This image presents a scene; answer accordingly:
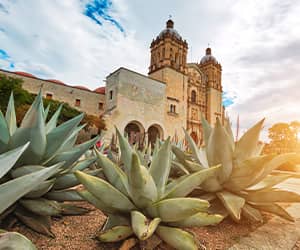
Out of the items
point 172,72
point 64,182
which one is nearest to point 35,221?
point 64,182

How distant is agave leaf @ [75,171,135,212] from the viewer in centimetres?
68

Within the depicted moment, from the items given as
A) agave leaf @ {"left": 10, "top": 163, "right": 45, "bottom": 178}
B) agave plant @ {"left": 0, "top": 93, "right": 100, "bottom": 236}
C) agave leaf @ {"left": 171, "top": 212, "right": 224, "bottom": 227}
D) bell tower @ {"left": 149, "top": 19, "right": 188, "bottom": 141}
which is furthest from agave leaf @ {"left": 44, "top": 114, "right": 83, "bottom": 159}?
bell tower @ {"left": 149, "top": 19, "right": 188, "bottom": 141}

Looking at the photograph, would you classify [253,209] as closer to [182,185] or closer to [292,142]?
[182,185]

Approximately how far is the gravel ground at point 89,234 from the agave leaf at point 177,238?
3.8 inches

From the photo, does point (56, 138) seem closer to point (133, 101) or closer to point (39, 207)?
point (39, 207)

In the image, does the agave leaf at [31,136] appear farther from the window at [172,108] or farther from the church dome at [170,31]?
the church dome at [170,31]

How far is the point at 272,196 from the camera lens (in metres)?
0.94

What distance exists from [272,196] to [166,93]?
17.4 m

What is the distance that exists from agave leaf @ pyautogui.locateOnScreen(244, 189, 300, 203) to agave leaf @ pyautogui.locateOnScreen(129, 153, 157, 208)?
2.17 ft

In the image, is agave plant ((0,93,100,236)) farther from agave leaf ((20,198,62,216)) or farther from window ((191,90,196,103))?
window ((191,90,196,103))

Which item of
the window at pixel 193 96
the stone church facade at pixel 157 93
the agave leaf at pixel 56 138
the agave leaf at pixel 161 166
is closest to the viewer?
the agave leaf at pixel 161 166

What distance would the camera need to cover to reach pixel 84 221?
0.95 m

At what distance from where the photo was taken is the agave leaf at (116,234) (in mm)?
632

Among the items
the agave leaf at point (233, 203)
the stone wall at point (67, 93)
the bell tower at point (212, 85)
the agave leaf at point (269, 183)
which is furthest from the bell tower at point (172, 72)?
the agave leaf at point (233, 203)
